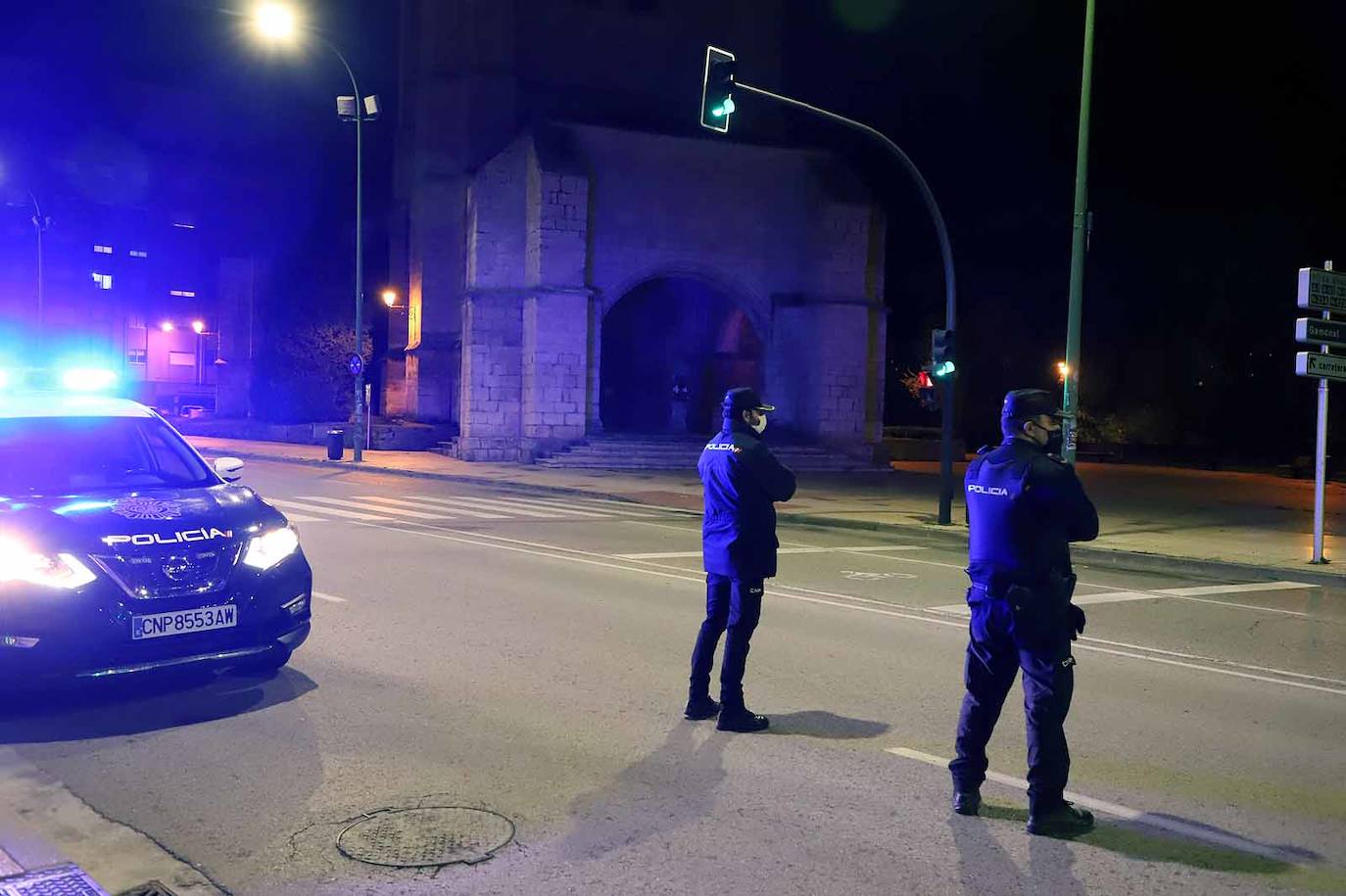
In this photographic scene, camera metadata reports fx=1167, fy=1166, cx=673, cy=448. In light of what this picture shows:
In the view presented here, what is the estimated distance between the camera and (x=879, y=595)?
35.6 ft

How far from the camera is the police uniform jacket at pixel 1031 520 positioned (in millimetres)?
4488

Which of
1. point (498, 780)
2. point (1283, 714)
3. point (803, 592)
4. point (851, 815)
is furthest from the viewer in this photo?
point (803, 592)

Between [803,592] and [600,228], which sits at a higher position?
[600,228]

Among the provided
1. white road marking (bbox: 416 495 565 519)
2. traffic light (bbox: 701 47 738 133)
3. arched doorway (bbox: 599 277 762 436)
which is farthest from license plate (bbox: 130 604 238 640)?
arched doorway (bbox: 599 277 762 436)

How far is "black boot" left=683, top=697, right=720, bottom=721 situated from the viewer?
6.21 m

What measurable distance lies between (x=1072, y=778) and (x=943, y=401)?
13651 millimetres

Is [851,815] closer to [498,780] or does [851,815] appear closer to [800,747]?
[800,747]

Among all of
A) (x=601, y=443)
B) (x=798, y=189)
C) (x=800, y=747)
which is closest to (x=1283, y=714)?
(x=800, y=747)

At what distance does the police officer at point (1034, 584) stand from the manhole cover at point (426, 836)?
1.99 meters

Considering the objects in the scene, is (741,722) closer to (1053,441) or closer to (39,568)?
(1053,441)

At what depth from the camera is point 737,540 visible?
19.2 ft

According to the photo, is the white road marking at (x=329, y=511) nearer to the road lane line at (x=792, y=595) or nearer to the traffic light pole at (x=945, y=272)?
the road lane line at (x=792, y=595)

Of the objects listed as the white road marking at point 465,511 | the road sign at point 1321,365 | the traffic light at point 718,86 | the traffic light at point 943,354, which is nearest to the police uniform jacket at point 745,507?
the road sign at point 1321,365

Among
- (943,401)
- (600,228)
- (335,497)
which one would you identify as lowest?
(335,497)
